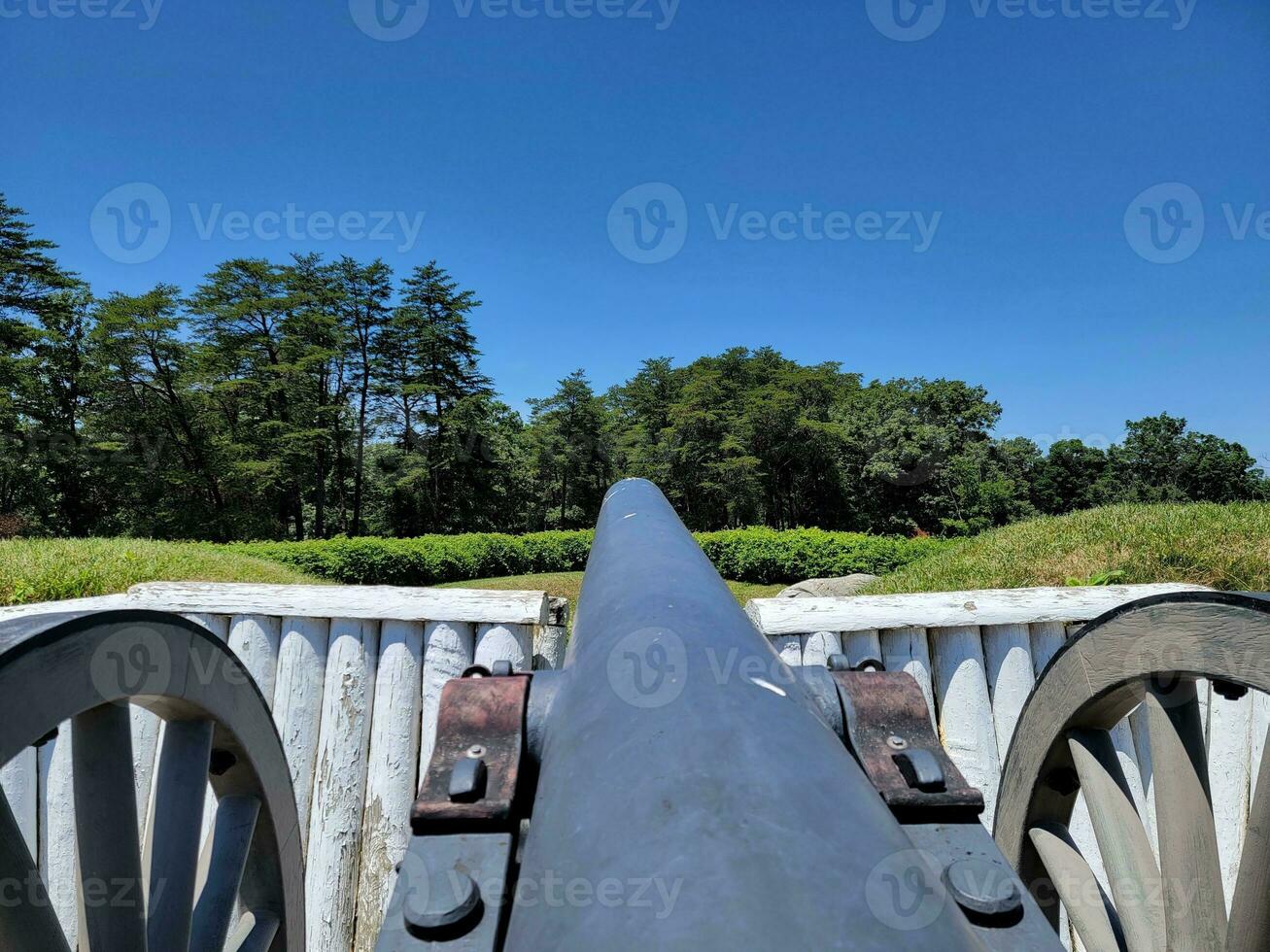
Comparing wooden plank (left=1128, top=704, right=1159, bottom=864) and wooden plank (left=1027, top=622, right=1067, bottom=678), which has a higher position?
wooden plank (left=1027, top=622, right=1067, bottom=678)

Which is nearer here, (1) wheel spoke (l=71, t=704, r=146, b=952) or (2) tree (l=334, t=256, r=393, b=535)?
(1) wheel spoke (l=71, t=704, r=146, b=952)

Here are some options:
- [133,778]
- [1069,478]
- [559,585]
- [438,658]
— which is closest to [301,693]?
[438,658]

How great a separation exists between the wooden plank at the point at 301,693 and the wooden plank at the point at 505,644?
1.96ft

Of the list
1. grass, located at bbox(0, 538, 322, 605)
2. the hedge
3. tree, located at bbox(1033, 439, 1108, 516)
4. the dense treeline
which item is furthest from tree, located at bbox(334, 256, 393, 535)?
tree, located at bbox(1033, 439, 1108, 516)

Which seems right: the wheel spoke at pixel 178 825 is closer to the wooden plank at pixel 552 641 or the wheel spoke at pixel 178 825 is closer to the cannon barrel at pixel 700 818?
the cannon barrel at pixel 700 818

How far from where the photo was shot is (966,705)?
2625 millimetres

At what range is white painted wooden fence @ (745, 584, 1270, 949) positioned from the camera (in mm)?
2580

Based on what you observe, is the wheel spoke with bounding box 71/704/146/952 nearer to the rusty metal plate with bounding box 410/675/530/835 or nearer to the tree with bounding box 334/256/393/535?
the rusty metal plate with bounding box 410/675/530/835

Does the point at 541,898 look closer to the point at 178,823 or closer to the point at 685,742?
the point at 685,742

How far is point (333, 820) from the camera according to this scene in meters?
2.62

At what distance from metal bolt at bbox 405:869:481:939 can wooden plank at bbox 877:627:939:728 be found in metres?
2.10

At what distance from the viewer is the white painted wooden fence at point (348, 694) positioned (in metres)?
2.61

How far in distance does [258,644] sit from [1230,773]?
3.42 m

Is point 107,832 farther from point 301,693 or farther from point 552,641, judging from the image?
point 552,641
